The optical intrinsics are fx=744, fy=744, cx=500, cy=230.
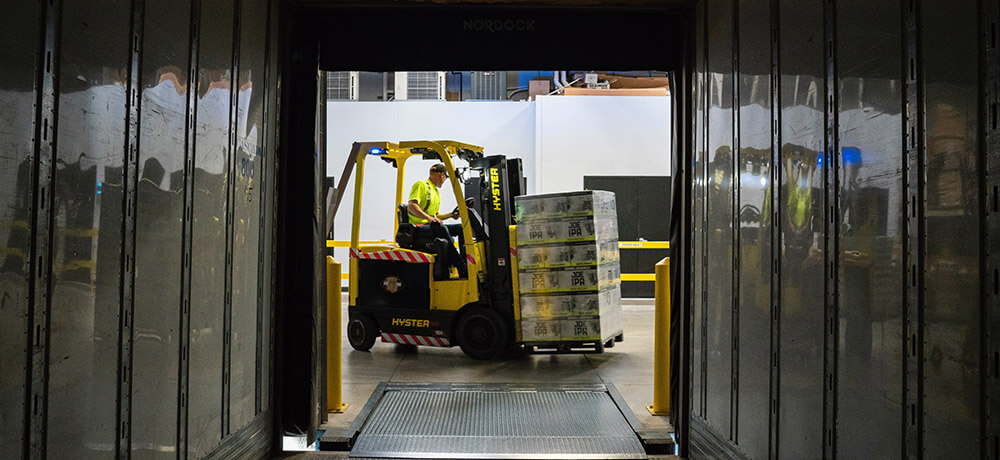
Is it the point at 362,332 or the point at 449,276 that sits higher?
the point at 449,276

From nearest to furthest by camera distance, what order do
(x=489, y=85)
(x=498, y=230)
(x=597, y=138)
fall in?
(x=498, y=230) → (x=597, y=138) → (x=489, y=85)

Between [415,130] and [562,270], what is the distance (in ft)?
25.1

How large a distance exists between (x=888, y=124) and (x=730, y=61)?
188 cm

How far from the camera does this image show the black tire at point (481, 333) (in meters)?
8.77

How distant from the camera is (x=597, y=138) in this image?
1498 cm

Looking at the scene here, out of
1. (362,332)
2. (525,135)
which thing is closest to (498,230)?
(362,332)

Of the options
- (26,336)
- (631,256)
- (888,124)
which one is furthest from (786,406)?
(631,256)

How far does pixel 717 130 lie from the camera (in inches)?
178

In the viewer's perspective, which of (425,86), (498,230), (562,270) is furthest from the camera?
(425,86)

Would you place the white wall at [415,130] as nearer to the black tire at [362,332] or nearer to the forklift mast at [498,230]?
the black tire at [362,332]

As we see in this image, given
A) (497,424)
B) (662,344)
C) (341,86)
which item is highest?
(341,86)

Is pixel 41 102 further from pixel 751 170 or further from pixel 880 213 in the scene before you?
pixel 751 170

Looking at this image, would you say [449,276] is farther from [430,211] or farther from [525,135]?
[525,135]

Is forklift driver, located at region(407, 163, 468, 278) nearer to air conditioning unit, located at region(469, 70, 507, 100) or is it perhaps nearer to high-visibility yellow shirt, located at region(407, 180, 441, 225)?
high-visibility yellow shirt, located at region(407, 180, 441, 225)
